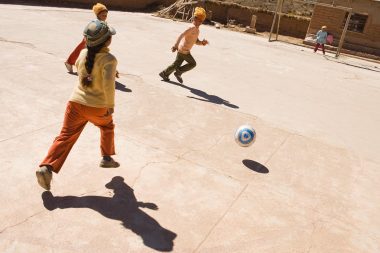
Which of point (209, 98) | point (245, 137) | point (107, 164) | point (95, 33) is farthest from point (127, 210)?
point (209, 98)

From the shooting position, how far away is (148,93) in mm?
7223

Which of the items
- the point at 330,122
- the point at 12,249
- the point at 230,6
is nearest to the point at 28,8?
the point at 330,122

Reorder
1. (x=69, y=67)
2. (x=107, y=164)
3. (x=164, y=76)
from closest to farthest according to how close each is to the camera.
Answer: (x=107, y=164) < (x=69, y=67) < (x=164, y=76)

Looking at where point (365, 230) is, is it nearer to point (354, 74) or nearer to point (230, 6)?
point (354, 74)

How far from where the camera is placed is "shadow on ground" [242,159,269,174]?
496cm

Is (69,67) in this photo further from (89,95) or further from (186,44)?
(89,95)

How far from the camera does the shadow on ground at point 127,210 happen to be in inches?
131

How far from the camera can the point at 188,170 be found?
4.60 meters

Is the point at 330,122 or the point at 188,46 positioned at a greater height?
the point at 188,46

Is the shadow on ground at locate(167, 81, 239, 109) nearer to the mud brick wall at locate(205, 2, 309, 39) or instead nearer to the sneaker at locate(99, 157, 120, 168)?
the sneaker at locate(99, 157, 120, 168)

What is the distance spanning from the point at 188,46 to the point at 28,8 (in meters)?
11.4

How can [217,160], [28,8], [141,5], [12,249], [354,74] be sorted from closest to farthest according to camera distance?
1. [12,249]
2. [217,160]
3. [354,74]
4. [28,8]
5. [141,5]

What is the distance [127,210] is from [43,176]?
2.95 feet

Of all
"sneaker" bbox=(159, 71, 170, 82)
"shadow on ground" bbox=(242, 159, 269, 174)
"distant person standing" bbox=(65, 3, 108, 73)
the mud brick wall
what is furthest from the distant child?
the mud brick wall
